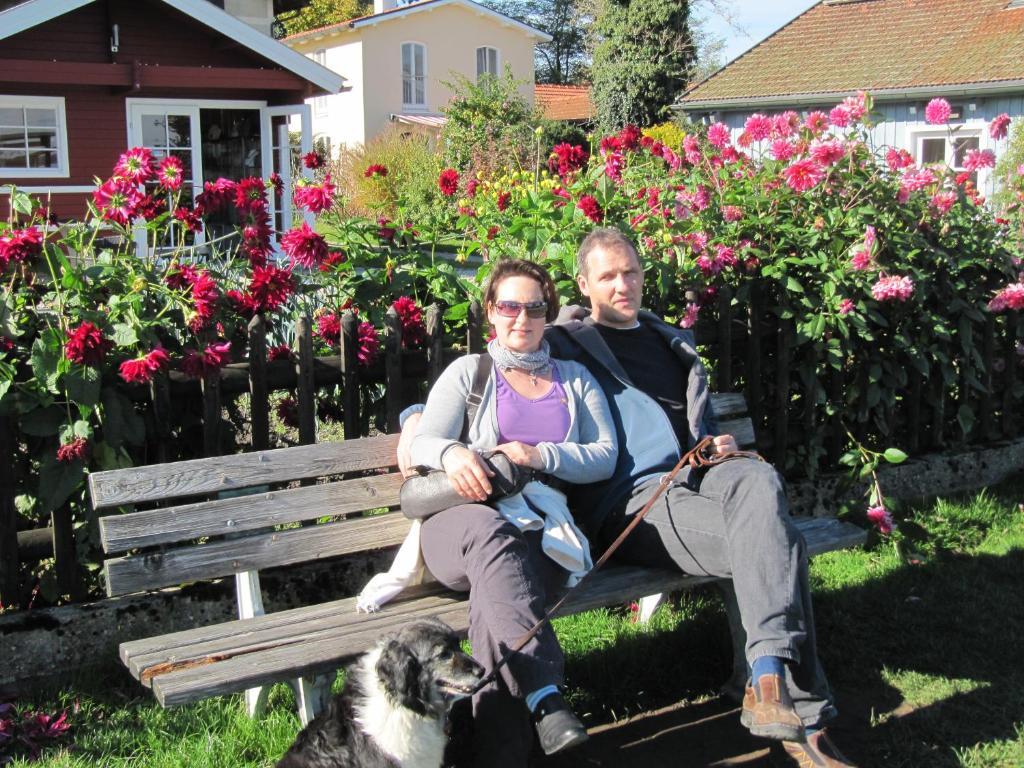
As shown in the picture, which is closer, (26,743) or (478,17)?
(26,743)

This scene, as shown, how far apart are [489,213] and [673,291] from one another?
887 millimetres

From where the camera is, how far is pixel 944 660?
12.5 ft

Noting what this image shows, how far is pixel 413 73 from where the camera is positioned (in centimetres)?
3688

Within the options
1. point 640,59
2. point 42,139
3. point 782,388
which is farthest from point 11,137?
point 640,59

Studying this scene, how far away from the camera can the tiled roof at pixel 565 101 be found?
3909cm

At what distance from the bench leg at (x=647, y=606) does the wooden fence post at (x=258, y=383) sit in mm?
1469

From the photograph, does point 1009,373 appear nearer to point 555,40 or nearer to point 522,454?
point 522,454

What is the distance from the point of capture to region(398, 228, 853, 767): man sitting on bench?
288cm

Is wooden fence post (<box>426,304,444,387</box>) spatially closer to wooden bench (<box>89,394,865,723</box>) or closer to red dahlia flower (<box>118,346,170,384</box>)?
wooden bench (<box>89,394,865,723</box>)

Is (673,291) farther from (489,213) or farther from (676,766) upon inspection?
(676,766)

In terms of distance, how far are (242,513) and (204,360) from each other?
1.66 feet

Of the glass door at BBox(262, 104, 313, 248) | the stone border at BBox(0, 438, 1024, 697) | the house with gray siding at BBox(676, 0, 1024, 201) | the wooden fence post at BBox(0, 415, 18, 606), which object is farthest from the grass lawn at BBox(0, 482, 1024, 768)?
the house with gray siding at BBox(676, 0, 1024, 201)

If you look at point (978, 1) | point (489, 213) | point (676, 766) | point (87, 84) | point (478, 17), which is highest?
point (478, 17)

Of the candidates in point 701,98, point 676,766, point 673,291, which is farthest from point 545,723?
point 701,98
